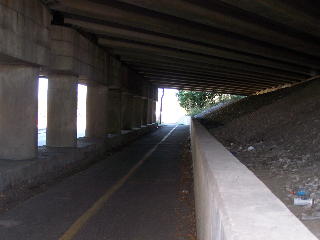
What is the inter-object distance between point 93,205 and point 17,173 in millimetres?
1815

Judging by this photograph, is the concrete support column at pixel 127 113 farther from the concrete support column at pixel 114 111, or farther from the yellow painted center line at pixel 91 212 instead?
the yellow painted center line at pixel 91 212

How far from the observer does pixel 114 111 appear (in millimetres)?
22844

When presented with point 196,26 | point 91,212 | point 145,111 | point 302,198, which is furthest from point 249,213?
point 145,111

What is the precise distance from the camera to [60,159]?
11.6 m

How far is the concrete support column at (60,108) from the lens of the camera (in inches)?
519

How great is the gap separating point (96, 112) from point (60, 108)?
17.6 feet

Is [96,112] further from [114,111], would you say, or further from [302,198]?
[302,198]

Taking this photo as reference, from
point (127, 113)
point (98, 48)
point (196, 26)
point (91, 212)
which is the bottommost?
point (91, 212)

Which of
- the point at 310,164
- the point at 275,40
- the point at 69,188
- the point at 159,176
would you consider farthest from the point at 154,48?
the point at 310,164

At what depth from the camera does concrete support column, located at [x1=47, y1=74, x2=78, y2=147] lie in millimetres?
13188

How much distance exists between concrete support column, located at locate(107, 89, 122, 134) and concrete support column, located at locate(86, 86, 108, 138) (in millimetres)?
3344

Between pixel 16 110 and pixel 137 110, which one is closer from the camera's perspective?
pixel 16 110

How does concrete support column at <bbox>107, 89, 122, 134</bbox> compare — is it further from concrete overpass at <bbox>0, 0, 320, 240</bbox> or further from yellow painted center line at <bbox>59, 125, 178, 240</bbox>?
yellow painted center line at <bbox>59, 125, 178, 240</bbox>

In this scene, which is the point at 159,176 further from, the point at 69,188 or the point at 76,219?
the point at 76,219
